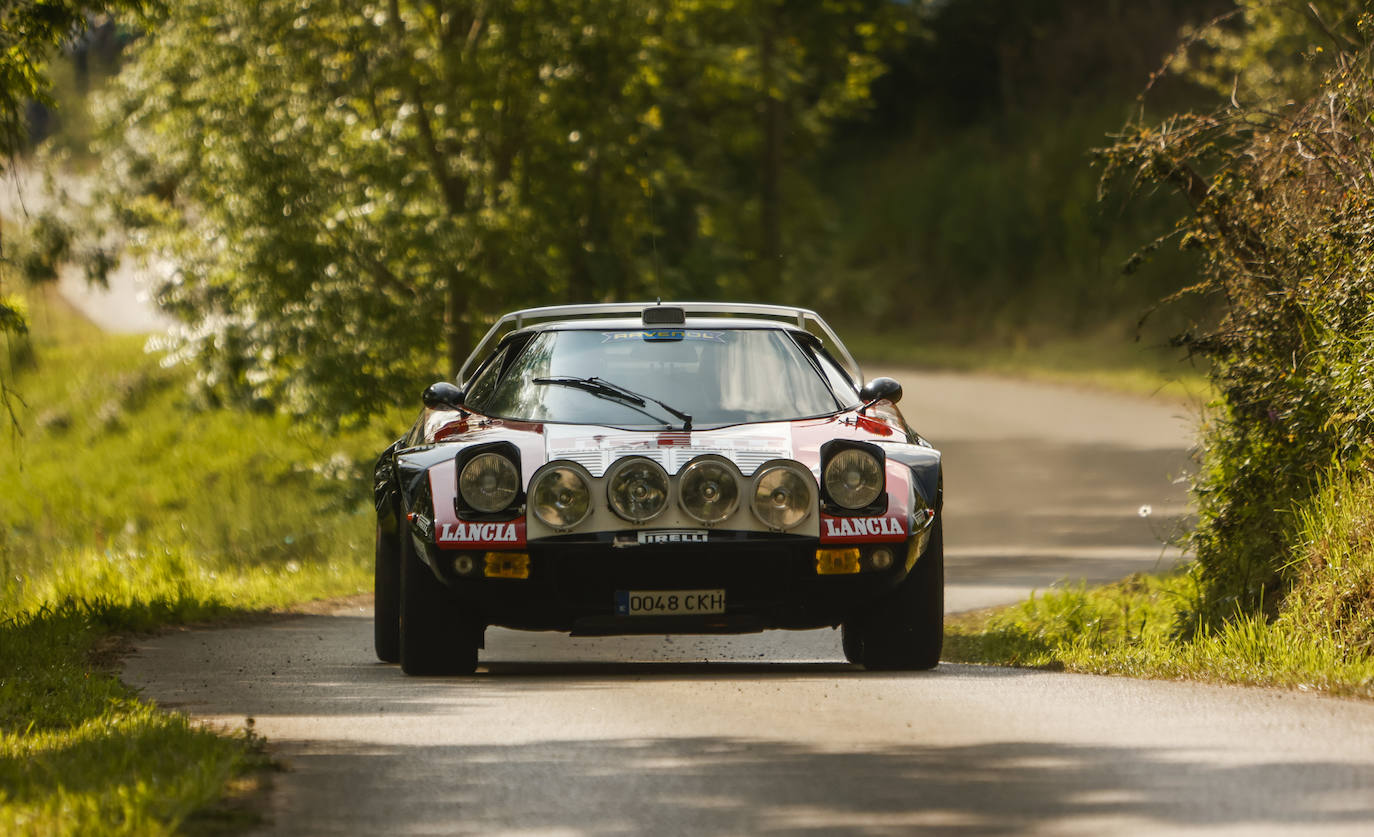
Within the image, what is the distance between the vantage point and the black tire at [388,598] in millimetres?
8648

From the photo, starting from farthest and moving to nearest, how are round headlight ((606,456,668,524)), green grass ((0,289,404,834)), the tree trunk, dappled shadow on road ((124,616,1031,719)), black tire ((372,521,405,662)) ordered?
the tree trunk, black tire ((372,521,405,662)), round headlight ((606,456,668,524)), dappled shadow on road ((124,616,1031,719)), green grass ((0,289,404,834))

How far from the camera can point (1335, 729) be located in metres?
6.26

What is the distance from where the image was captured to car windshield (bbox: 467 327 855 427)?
27.6 ft

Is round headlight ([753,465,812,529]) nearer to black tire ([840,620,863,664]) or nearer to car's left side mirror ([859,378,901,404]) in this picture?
black tire ([840,620,863,664])

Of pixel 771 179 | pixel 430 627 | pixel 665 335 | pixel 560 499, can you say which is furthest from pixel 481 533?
pixel 771 179

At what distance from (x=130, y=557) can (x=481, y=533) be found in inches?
331

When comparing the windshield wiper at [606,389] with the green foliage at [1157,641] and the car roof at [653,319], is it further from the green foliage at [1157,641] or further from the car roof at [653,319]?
the green foliage at [1157,641]

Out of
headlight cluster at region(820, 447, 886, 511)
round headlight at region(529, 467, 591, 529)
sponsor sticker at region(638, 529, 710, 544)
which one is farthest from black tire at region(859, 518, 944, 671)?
round headlight at region(529, 467, 591, 529)

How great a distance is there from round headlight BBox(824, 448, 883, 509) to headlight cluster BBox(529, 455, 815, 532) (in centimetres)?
11

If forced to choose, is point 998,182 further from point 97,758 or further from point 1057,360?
point 97,758

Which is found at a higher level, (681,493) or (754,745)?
(681,493)

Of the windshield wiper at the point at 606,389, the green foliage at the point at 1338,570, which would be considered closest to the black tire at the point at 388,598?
the windshield wiper at the point at 606,389

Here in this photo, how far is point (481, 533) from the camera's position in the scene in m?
7.71

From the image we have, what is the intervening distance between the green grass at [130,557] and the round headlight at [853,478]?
258 cm
